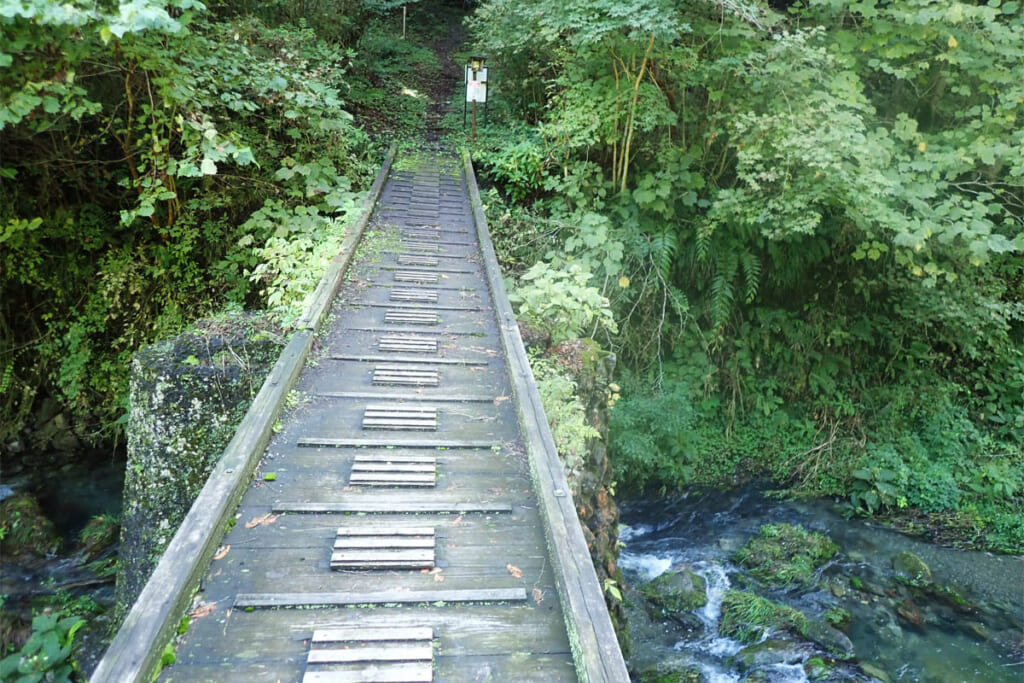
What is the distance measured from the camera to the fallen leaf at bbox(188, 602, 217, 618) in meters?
2.59

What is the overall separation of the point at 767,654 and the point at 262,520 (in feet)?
20.1

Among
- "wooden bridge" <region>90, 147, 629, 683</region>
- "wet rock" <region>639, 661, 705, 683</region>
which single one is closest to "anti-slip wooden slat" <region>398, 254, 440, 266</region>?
"wooden bridge" <region>90, 147, 629, 683</region>

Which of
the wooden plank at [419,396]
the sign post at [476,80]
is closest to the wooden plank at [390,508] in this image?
the wooden plank at [419,396]

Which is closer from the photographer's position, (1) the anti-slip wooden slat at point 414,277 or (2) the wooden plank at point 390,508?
(2) the wooden plank at point 390,508

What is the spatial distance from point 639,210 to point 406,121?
6828mm

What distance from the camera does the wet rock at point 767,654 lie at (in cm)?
A: 660

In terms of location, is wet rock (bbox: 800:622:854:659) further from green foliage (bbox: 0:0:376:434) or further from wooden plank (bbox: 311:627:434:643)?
green foliage (bbox: 0:0:376:434)

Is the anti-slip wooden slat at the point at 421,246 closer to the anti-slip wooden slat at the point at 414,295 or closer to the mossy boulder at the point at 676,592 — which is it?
the anti-slip wooden slat at the point at 414,295

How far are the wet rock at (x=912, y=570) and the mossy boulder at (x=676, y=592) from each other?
2.76m

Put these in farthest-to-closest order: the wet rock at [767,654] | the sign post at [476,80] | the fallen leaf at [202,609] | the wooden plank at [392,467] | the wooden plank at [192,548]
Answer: the sign post at [476,80] < the wet rock at [767,654] < the wooden plank at [392,467] < the fallen leaf at [202,609] < the wooden plank at [192,548]

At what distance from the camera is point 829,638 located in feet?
22.7

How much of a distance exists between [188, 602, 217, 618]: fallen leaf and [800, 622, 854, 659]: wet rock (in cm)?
685

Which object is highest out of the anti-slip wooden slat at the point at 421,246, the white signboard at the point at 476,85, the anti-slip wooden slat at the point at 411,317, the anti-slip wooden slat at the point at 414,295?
the white signboard at the point at 476,85

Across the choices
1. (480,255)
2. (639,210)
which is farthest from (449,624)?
(639,210)
